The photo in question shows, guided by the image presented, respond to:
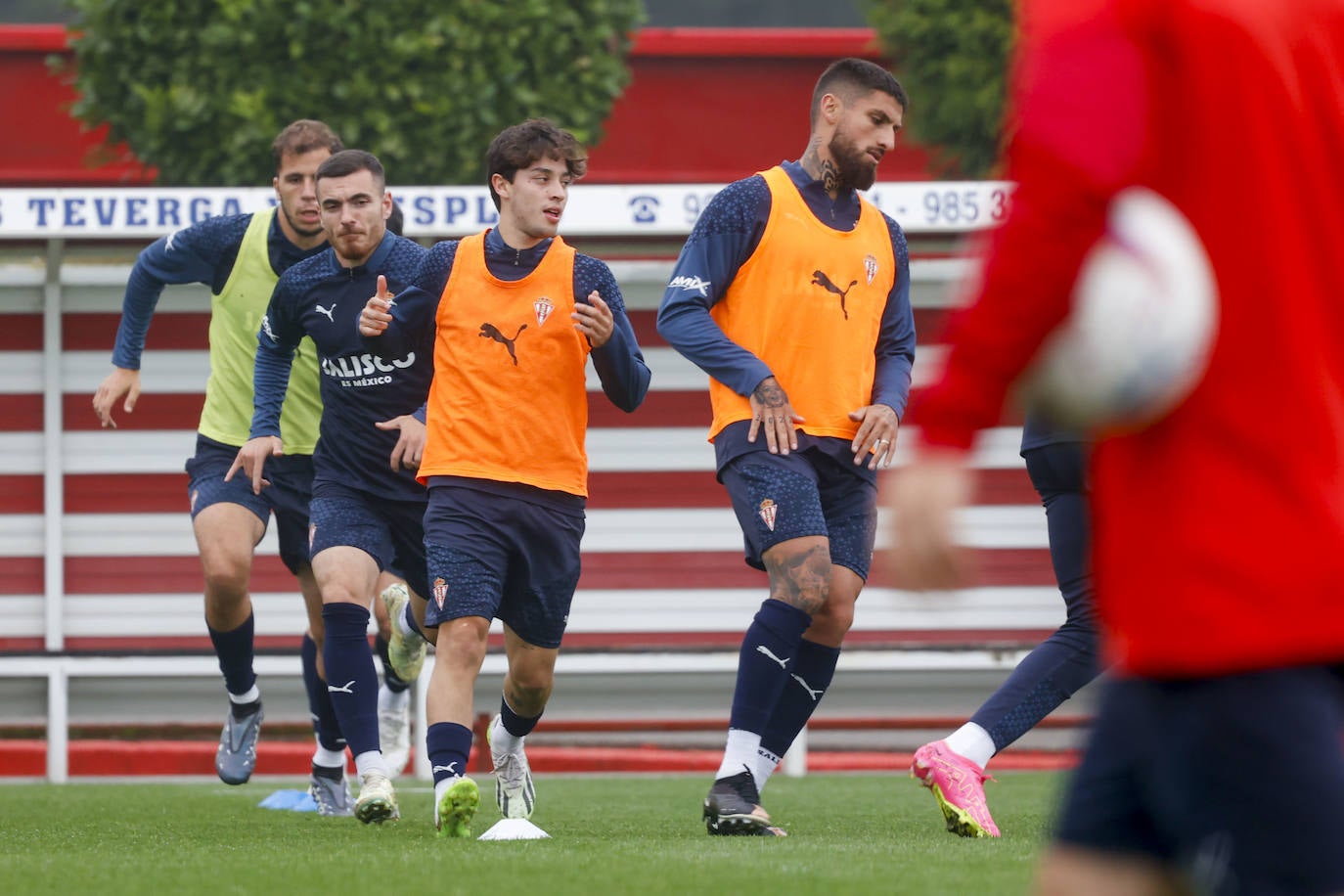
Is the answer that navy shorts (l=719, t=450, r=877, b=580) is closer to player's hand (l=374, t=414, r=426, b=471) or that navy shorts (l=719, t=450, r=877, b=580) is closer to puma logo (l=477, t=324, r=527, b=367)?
puma logo (l=477, t=324, r=527, b=367)

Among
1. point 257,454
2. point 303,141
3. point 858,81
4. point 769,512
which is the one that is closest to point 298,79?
point 303,141

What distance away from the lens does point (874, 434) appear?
5508 mm

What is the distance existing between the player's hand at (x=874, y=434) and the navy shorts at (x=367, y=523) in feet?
4.39

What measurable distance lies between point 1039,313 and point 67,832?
4.75 metres

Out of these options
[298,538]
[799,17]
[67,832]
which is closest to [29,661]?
[298,538]

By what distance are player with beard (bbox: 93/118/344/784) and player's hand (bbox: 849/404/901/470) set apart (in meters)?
2.19

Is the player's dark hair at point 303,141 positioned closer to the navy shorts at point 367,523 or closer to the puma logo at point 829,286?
the navy shorts at point 367,523

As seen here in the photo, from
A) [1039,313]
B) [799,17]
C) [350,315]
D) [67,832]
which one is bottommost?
[67,832]

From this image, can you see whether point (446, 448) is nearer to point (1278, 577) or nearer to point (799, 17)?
point (1278, 577)

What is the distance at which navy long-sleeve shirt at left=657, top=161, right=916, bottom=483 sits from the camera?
17.7 feet

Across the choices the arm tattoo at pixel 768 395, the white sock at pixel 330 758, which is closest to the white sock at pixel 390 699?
the white sock at pixel 330 758

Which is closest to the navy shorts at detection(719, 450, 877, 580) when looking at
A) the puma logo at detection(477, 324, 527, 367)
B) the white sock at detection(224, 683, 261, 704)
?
the puma logo at detection(477, 324, 527, 367)

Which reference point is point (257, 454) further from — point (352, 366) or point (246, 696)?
point (246, 696)

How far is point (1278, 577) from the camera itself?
178 centimetres
